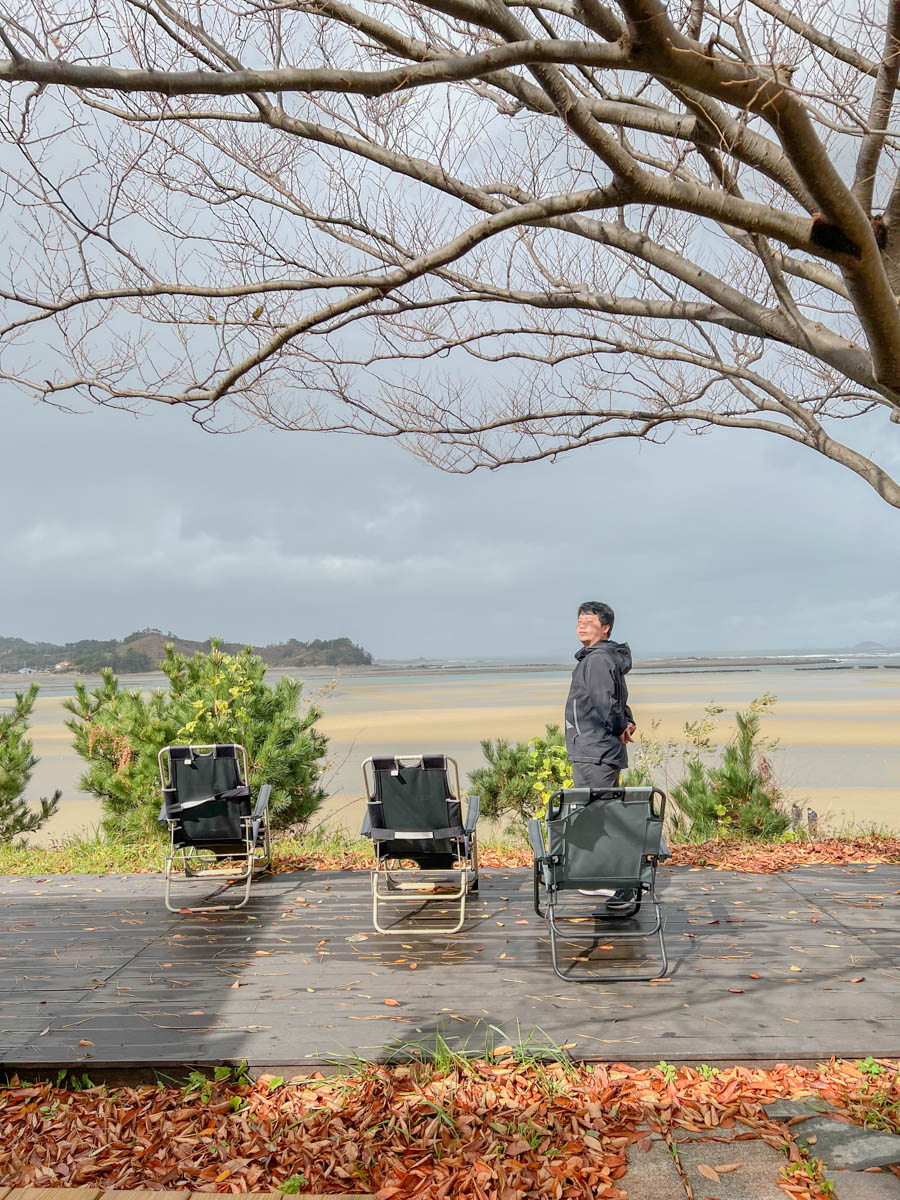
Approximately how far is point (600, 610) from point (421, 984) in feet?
7.66

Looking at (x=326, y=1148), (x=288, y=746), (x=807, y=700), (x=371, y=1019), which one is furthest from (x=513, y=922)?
(x=807, y=700)

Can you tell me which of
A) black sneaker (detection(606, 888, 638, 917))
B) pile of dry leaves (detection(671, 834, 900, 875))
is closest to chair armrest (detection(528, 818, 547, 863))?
black sneaker (detection(606, 888, 638, 917))

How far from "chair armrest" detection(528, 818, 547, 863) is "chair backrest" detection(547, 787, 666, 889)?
8cm

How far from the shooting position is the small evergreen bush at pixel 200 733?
8102 mm

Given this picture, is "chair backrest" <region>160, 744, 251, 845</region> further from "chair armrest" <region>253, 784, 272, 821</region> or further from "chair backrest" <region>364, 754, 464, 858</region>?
"chair backrest" <region>364, 754, 464, 858</region>

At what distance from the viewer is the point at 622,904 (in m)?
5.33

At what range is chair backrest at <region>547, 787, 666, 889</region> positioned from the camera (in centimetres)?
452

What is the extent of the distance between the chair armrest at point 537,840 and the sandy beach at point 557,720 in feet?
14.3

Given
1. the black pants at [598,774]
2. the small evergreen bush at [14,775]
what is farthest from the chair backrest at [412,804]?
the small evergreen bush at [14,775]

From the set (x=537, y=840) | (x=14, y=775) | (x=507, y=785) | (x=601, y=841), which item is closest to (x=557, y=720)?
(x=507, y=785)

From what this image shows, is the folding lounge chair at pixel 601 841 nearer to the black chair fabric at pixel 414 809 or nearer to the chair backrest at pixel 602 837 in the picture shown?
the chair backrest at pixel 602 837

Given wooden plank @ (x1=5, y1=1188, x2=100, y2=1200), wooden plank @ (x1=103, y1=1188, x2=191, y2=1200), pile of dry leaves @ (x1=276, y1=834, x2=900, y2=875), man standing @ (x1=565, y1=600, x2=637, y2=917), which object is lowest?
pile of dry leaves @ (x1=276, y1=834, x2=900, y2=875)

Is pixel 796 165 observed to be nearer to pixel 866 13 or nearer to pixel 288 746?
pixel 866 13

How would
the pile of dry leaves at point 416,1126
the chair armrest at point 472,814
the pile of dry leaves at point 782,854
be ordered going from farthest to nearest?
the pile of dry leaves at point 782,854 → the chair armrest at point 472,814 → the pile of dry leaves at point 416,1126
